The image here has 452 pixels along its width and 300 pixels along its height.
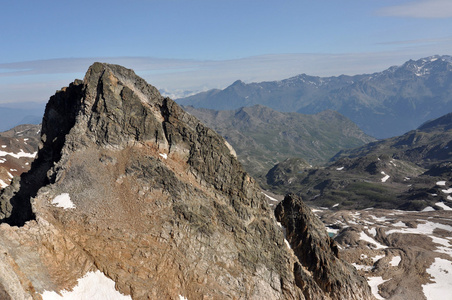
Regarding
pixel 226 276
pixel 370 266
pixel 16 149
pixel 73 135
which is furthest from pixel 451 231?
pixel 16 149

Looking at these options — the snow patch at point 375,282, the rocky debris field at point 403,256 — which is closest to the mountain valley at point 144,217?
the snow patch at point 375,282

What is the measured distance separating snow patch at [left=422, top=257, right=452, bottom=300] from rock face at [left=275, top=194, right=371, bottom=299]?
3134cm

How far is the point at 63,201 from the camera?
47.5 metres

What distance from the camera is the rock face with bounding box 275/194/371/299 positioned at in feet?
198

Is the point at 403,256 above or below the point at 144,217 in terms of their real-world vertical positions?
below

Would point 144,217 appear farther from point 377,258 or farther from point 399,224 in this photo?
point 399,224

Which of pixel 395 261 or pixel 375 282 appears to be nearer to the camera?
pixel 375 282

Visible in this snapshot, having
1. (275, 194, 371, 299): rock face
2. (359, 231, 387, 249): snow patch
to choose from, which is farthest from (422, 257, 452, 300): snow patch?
(275, 194, 371, 299): rock face

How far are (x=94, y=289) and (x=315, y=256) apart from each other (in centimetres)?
3931

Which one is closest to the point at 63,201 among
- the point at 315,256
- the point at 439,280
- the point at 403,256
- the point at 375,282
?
the point at 315,256

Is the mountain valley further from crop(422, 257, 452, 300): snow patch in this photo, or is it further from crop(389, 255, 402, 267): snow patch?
crop(389, 255, 402, 267): snow patch

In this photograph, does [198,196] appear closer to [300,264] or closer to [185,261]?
[185,261]

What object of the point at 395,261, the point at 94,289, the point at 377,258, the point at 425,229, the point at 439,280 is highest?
the point at 94,289

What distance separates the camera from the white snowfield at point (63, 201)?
46.9m
